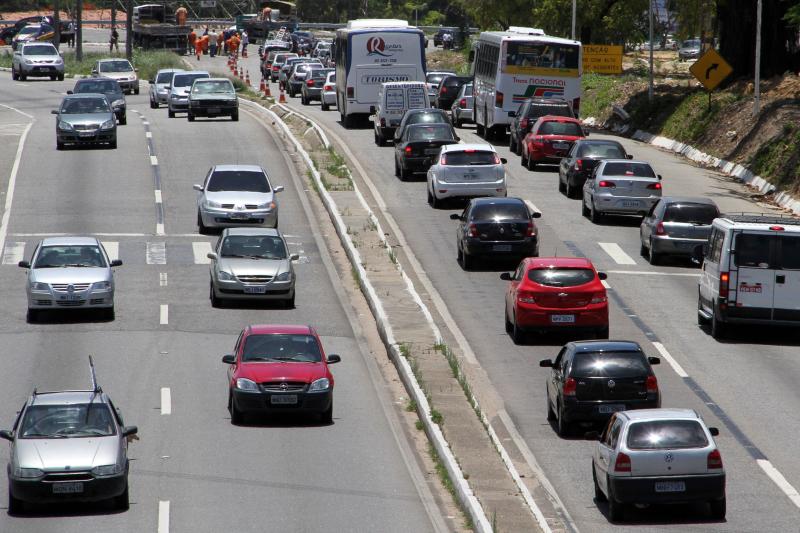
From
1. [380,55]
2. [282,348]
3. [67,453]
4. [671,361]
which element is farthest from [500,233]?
[380,55]

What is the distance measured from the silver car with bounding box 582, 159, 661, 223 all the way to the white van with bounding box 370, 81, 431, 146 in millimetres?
14543

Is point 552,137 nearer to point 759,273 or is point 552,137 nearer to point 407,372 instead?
point 759,273

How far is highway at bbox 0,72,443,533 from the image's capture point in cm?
1789

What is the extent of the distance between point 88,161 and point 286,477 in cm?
3152

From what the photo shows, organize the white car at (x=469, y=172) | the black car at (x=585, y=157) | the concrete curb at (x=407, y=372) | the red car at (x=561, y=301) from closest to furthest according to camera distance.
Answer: the concrete curb at (x=407, y=372) < the red car at (x=561, y=301) < the white car at (x=469, y=172) < the black car at (x=585, y=157)

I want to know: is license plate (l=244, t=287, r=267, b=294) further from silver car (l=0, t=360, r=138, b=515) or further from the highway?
silver car (l=0, t=360, r=138, b=515)

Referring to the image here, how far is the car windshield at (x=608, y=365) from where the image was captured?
68.7ft

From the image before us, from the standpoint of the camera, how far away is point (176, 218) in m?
40.0

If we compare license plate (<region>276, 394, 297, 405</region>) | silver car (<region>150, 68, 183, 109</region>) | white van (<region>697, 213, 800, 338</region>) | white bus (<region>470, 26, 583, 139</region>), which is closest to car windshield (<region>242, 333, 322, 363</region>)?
license plate (<region>276, 394, 297, 405</region>)

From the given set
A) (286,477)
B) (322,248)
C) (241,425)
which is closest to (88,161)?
(322,248)

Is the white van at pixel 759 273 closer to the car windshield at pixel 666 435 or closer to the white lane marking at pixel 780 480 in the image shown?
the white lane marking at pixel 780 480

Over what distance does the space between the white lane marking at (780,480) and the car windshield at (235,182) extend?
20018mm

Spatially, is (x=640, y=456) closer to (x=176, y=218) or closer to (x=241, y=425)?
(x=241, y=425)

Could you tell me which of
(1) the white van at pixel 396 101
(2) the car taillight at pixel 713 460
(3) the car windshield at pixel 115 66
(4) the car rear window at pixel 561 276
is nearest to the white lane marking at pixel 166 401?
(4) the car rear window at pixel 561 276
